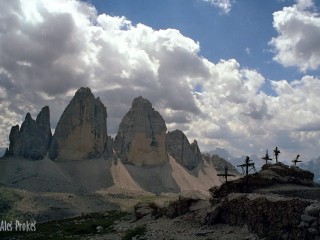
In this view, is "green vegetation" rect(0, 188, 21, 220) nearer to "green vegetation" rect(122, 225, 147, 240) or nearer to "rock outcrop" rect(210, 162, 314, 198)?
"green vegetation" rect(122, 225, 147, 240)

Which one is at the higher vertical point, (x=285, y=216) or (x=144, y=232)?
(x=285, y=216)

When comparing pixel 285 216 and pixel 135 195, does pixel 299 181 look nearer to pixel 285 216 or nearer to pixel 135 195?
pixel 285 216

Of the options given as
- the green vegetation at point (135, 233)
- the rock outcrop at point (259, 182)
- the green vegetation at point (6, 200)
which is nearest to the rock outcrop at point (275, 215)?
the rock outcrop at point (259, 182)

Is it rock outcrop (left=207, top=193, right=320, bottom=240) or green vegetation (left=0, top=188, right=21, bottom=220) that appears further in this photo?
green vegetation (left=0, top=188, right=21, bottom=220)

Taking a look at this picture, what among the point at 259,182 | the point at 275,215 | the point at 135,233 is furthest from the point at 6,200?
the point at 275,215

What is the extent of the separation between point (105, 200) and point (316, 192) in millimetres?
123611

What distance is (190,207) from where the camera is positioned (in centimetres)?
4362

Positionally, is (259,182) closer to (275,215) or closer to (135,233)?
(135,233)

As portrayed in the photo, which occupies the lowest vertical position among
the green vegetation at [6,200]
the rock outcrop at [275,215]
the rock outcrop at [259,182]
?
the green vegetation at [6,200]

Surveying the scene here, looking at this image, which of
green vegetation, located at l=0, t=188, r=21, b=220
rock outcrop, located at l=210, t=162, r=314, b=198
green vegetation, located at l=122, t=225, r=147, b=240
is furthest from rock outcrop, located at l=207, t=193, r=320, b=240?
green vegetation, located at l=0, t=188, r=21, b=220

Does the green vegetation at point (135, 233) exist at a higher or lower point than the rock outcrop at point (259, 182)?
lower

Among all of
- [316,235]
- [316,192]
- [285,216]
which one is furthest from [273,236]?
[316,192]

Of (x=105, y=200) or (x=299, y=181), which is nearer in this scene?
(x=299, y=181)

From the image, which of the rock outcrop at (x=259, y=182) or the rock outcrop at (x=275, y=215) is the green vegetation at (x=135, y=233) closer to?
the rock outcrop at (x=259, y=182)
